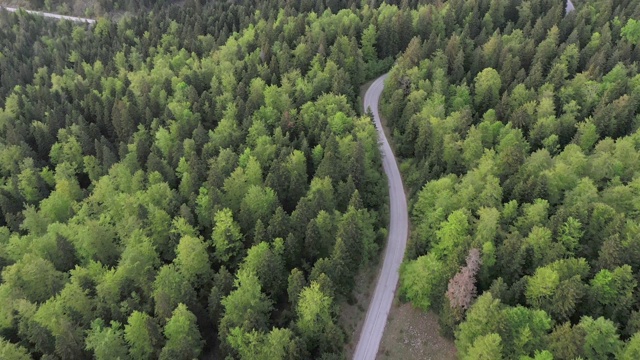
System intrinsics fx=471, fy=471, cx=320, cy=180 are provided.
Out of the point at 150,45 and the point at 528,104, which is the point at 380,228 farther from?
the point at 150,45

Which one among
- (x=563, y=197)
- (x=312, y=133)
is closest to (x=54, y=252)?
(x=312, y=133)

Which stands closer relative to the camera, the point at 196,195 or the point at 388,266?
the point at 388,266

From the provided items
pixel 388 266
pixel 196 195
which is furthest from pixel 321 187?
pixel 196 195

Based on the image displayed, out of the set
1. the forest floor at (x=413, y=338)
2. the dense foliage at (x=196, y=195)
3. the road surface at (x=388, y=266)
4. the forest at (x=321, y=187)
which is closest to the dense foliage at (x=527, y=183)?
the forest at (x=321, y=187)

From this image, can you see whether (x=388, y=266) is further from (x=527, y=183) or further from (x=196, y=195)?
(x=196, y=195)

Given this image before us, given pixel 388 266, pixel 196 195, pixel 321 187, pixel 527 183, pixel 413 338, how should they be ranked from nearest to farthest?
1. pixel 413 338
2. pixel 527 183
3. pixel 321 187
4. pixel 388 266
5. pixel 196 195

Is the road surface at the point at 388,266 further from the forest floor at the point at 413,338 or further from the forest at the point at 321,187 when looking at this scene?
the forest at the point at 321,187
